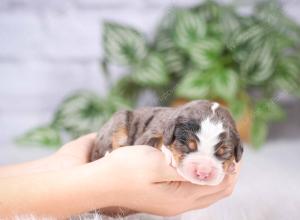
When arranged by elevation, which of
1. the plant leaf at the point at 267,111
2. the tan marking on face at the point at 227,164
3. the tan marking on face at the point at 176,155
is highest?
the tan marking on face at the point at 176,155

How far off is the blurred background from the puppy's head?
80 cm

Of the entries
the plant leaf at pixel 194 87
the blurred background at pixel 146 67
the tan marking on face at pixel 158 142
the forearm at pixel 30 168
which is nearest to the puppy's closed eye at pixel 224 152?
the tan marking on face at pixel 158 142

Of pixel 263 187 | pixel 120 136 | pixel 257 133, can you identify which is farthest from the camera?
pixel 257 133

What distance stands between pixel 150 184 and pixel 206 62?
1106 millimetres

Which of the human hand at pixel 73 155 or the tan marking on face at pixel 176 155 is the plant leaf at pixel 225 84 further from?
the tan marking on face at pixel 176 155

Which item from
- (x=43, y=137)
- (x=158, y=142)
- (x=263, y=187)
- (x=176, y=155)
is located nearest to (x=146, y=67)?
(x=43, y=137)

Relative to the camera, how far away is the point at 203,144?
0.81 meters

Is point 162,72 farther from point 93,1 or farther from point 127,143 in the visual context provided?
point 127,143

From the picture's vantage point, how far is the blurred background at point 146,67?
1940 millimetres

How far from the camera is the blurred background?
194 cm

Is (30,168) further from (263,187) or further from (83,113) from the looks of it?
(83,113)

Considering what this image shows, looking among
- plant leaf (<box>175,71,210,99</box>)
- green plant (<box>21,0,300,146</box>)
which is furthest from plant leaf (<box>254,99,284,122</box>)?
plant leaf (<box>175,71,210,99</box>)

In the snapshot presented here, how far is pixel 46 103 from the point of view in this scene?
2.28 meters

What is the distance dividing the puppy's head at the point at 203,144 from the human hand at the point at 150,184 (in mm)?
39
